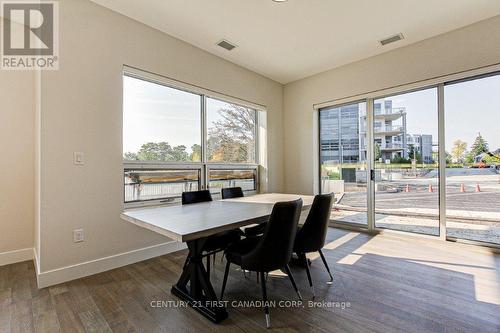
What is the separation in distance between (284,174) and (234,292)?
3.36 m

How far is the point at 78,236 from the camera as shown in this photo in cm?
255

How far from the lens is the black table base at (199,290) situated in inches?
72.4

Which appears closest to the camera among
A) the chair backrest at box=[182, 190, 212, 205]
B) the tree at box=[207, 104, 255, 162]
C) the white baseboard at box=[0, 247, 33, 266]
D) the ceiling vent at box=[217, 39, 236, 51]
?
the chair backrest at box=[182, 190, 212, 205]

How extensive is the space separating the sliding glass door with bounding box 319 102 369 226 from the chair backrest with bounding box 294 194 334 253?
2400mm

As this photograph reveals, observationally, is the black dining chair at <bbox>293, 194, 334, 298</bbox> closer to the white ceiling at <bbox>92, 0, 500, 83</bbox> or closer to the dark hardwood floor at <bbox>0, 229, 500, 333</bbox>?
the dark hardwood floor at <bbox>0, 229, 500, 333</bbox>

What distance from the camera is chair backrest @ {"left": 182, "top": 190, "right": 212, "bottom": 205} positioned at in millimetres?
2735

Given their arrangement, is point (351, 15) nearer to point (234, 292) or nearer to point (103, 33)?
point (103, 33)


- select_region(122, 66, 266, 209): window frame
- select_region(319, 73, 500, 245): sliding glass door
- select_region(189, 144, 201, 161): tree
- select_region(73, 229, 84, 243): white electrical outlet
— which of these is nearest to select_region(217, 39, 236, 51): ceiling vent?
select_region(122, 66, 266, 209): window frame

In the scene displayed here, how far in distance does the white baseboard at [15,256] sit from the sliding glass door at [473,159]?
574cm

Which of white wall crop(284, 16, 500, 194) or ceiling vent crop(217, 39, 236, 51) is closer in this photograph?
white wall crop(284, 16, 500, 194)

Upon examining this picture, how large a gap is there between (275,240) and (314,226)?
65cm

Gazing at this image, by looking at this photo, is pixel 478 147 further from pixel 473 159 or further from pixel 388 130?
pixel 388 130
